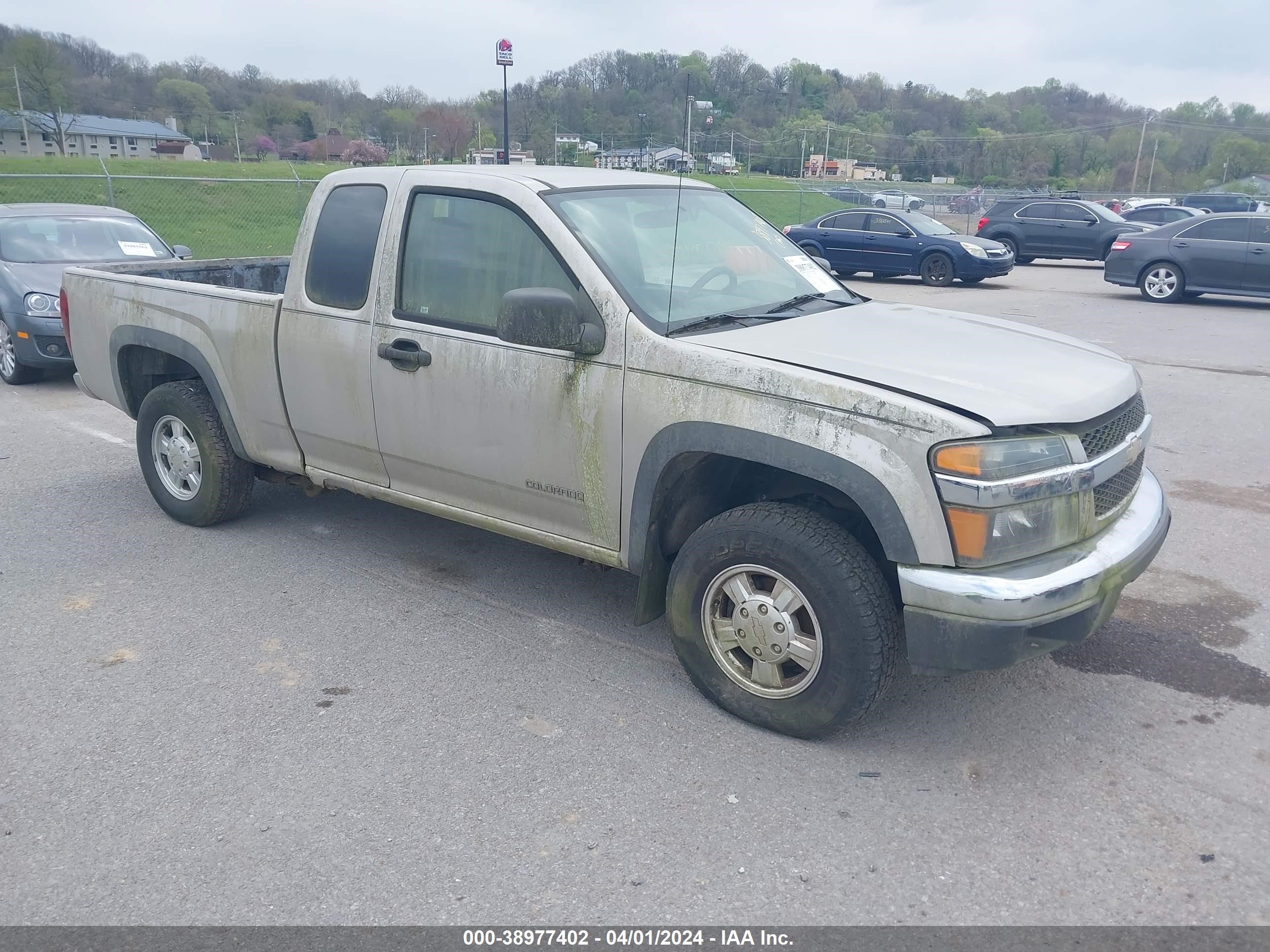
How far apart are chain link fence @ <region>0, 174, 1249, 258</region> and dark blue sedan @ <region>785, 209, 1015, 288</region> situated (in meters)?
1.82

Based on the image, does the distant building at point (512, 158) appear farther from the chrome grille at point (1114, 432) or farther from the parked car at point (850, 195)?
the parked car at point (850, 195)

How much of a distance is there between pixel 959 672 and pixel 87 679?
10.7ft

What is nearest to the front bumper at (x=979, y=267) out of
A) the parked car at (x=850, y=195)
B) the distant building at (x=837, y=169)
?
the distant building at (x=837, y=169)

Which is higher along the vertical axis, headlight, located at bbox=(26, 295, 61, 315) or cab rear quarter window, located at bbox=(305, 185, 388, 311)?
cab rear quarter window, located at bbox=(305, 185, 388, 311)


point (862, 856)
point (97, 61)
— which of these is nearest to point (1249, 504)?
point (862, 856)

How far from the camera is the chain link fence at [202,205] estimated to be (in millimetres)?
22391

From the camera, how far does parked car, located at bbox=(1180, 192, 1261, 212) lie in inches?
1312

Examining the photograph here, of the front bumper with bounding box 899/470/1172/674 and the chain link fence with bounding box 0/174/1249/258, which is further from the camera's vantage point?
the chain link fence with bounding box 0/174/1249/258

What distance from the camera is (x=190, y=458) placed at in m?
5.53

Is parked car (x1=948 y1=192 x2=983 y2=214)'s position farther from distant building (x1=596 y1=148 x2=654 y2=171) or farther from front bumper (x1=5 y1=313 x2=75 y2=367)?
distant building (x1=596 y1=148 x2=654 y2=171)

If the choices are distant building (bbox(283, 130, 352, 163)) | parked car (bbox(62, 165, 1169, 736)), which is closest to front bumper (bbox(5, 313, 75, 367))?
parked car (bbox(62, 165, 1169, 736))

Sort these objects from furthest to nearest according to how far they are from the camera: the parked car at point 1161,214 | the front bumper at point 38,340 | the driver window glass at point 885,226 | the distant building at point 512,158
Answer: the parked car at point 1161,214
the driver window glass at point 885,226
the front bumper at point 38,340
the distant building at point 512,158

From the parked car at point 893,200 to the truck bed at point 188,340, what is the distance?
2653 cm

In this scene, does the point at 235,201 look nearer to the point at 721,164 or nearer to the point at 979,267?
the point at 979,267
